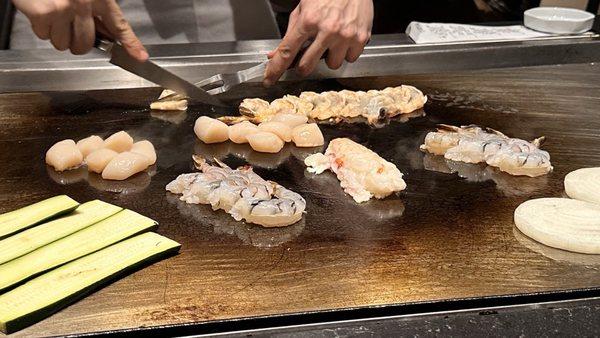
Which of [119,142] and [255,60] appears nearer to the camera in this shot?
[119,142]

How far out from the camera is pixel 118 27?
9.62 ft

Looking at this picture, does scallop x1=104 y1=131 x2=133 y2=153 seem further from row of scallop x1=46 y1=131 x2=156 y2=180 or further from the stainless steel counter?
the stainless steel counter

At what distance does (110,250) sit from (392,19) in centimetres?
453

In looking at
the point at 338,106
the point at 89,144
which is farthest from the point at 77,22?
the point at 338,106

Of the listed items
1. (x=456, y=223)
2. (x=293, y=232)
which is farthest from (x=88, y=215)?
(x=456, y=223)

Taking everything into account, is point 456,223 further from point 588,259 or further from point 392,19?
point 392,19

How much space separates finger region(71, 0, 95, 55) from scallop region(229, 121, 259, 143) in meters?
0.64

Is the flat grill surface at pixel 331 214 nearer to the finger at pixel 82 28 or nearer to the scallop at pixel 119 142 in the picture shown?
the scallop at pixel 119 142

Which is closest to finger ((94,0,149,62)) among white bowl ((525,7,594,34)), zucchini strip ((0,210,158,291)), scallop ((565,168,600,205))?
zucchini strip ((0,210,158,291))

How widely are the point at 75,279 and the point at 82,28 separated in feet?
3.75

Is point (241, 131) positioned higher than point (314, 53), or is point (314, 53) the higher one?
point (314, 53)

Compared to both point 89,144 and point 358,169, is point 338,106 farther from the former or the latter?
point 89,144

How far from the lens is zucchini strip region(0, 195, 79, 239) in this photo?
2.38 m

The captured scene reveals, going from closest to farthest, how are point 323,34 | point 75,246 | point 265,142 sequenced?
point 75,246 → point 265,142 → point 323,34
